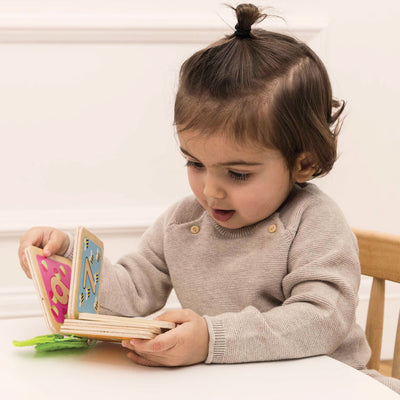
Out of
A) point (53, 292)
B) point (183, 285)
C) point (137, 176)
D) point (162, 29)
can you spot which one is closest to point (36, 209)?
point (137, 176)

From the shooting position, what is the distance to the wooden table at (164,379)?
2.23ft

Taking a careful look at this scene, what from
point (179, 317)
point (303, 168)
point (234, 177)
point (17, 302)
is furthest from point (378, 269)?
point (17, 302)

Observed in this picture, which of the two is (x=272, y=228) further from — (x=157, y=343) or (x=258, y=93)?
(x=157, y=343)

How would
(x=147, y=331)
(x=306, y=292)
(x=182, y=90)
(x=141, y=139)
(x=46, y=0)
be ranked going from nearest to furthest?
(x=147, y=331), (x=306, y=292), (x=182, y=90), (x=46, y=0), (x=141, y=139)

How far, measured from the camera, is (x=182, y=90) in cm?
98

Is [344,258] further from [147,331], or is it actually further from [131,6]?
[131,6]

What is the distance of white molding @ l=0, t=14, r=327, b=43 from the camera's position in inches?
73.2

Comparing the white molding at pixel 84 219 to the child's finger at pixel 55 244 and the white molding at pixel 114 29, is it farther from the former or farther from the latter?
the child's finger at pixel 55 244

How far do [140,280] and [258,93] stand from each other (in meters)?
0.36


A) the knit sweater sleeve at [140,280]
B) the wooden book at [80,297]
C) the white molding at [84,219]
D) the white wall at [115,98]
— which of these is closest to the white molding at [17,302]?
the white wall at [115,98]

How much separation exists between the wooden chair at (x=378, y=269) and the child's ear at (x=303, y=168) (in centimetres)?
18

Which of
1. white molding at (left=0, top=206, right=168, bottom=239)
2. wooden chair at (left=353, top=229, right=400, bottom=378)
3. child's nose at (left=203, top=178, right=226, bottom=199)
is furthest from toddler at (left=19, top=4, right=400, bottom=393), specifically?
white molding at (left=0, top=206, right=168, bottom=239)

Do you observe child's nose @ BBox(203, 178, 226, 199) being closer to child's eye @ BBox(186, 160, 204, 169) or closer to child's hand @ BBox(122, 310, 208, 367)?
child's eye @ BBox(186, 160, 204, 169)

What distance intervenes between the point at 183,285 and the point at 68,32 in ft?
3.58
